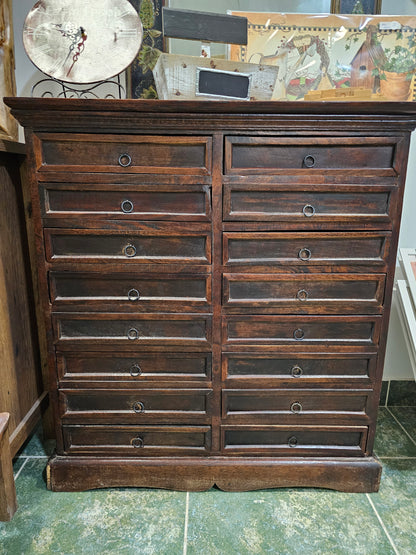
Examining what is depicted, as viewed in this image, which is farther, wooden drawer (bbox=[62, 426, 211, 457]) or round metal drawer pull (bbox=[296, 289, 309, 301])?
wooden drawer (bbox=[62, 426, 211, 457])

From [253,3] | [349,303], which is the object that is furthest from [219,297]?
[253,3]

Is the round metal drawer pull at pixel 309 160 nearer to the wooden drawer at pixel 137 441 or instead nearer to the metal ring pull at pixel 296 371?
the metal ring pull at pixel 296 371

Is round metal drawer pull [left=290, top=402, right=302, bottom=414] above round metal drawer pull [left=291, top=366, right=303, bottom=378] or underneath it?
underneath

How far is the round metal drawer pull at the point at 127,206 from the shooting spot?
138cm

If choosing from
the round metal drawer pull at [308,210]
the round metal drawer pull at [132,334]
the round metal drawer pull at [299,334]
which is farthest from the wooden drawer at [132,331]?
the round metal drawer pull at [308,210]

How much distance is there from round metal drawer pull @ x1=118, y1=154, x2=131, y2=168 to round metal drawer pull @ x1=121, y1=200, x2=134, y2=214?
0.12 m

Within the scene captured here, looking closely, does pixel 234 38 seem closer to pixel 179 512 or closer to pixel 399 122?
pixel 399 122

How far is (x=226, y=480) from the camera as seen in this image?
1581 millimetres

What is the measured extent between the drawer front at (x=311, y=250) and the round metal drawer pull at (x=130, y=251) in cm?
33

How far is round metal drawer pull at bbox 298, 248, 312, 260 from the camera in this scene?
142cm

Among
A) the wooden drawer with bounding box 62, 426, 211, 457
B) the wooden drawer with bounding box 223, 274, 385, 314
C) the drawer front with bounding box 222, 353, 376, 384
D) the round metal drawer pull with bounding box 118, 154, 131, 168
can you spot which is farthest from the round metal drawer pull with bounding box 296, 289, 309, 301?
the round metal drawer pull with bounding box 118, 154, 131, 168

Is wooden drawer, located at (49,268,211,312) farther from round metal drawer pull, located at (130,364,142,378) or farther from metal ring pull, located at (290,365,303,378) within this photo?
metal ring pull, located at (290,365,303,378)

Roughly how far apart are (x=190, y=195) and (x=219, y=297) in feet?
1.25

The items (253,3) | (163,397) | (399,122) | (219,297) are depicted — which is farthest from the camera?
(253,3)
